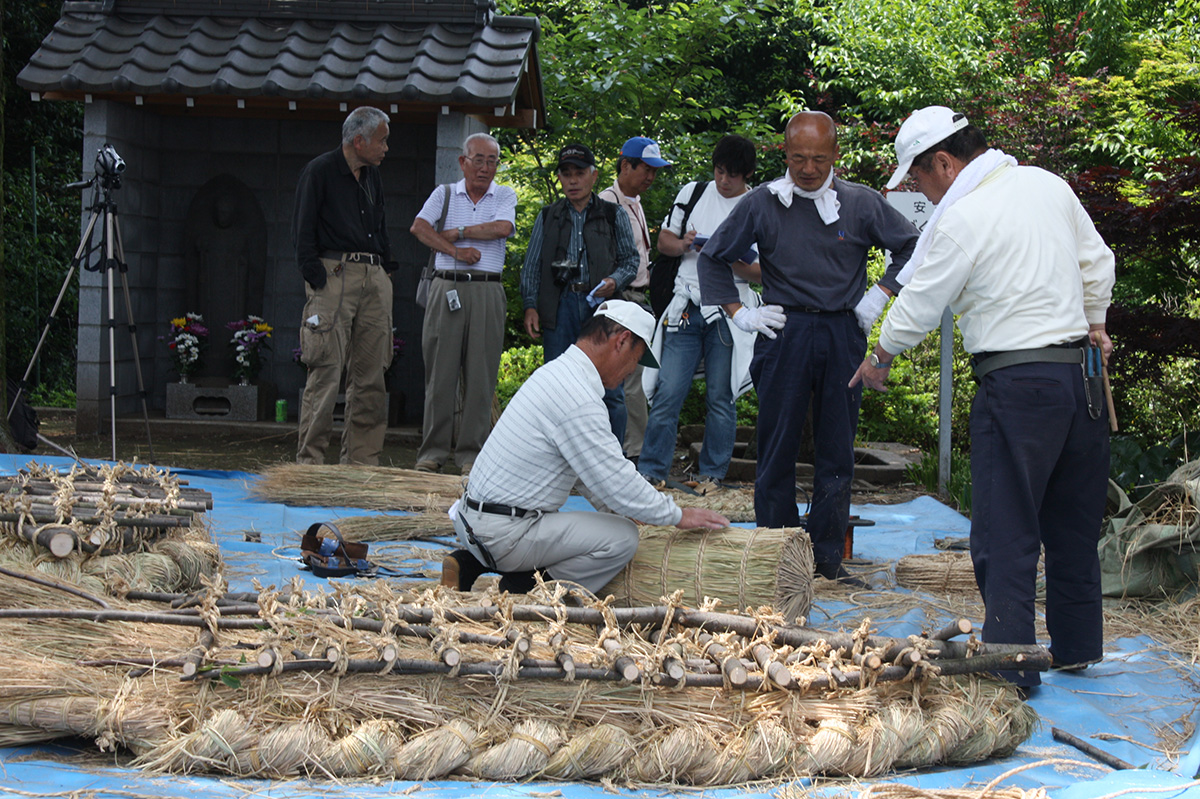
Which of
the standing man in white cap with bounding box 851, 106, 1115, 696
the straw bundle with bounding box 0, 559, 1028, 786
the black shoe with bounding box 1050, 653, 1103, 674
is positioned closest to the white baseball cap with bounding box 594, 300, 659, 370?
the standing man in white cap with bounding box 851, 106, 1115, 696

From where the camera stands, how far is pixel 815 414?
4.79m

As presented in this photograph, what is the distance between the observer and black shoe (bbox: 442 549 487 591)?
399cm

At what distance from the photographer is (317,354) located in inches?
270

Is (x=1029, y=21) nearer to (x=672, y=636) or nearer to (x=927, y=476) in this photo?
(x=927, y=476)

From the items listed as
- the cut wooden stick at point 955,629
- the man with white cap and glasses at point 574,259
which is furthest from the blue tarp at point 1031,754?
the man with white cap and glasses at point 574,259

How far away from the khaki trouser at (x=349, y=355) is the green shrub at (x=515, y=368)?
291 cm

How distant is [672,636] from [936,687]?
28.8 inches

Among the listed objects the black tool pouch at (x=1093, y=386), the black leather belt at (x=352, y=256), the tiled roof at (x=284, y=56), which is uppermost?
the tiled roof at (x=284, y=56)

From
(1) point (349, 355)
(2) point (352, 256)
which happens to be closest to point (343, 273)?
(2) point (352, 256)

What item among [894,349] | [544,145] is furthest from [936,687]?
[544,145]

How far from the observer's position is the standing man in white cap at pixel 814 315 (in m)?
4.69

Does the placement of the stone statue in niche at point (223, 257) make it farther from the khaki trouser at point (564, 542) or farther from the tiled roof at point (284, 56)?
the khaki trouser at point (564, 542)

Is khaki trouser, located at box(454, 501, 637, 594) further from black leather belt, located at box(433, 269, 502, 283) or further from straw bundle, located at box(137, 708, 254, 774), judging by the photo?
black leather belt, located at box(433, 269, 502, 283)

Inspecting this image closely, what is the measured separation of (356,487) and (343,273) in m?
1.45
